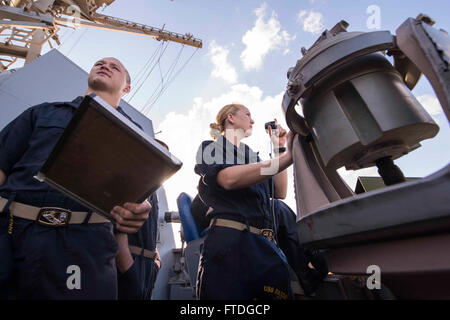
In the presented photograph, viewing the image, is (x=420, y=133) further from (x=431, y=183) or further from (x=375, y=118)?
(x=431, y=183)

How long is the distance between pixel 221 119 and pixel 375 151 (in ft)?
4.23

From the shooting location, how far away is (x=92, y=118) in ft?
2.45

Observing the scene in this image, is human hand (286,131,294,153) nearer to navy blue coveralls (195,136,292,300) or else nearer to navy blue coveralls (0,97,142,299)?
navy blue coveralls (195,136,292,300)

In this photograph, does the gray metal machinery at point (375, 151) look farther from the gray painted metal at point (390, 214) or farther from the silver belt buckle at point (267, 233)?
the silver belt buckle at point (267, 233)

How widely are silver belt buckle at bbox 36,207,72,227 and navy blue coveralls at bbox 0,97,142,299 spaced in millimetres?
19

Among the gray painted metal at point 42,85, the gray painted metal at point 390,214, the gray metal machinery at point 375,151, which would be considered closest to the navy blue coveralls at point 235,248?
the gray metal machinery at point 375,151

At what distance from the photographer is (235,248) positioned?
1191 mm

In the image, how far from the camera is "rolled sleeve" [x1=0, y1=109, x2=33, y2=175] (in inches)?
43.0

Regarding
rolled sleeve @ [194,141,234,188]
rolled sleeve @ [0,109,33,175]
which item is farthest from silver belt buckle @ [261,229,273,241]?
rolled sleeve @ [0,109,33,175]

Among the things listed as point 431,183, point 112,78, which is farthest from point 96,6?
point 431,183

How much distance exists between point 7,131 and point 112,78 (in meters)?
0.61

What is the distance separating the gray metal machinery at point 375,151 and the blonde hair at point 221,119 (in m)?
0.93

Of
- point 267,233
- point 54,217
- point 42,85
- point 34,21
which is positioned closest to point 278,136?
point 267,233
